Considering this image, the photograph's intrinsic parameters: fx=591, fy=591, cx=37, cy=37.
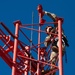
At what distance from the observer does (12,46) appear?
29.0 meters

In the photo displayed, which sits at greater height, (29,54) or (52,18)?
(52,18)

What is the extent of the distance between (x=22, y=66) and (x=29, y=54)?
0.78m

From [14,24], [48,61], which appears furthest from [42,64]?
[14,24]

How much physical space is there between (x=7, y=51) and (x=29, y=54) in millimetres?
1270

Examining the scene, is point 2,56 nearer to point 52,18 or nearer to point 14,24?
point 14,24

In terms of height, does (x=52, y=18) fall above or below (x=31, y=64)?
above

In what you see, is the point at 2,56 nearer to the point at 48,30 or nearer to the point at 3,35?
the point at 3,35

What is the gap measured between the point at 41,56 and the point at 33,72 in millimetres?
1202

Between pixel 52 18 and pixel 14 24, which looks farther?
pixel 52 18

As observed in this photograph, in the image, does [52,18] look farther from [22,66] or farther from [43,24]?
[22,66]

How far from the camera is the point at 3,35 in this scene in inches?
1102

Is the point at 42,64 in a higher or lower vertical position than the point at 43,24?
lower

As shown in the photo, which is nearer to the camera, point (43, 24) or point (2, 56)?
point (2, 56)

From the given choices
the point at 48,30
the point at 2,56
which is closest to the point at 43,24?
the point at 48,30
